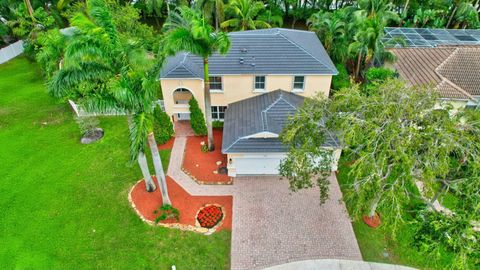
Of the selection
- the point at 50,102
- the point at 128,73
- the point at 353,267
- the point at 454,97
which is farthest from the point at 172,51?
the point at 50,102

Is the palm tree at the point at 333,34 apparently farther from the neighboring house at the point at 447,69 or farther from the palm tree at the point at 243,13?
the palm tree at the point at 243,13

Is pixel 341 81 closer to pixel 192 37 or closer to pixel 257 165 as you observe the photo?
pixel 257 165

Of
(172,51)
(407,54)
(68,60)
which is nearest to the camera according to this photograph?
(68,60)

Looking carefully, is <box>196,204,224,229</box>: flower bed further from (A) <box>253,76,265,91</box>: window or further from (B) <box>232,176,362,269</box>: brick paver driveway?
(A) <box>253,76,265,91</box>: window

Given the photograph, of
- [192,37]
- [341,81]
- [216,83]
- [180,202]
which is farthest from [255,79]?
[180,202]

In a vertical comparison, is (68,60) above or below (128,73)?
above

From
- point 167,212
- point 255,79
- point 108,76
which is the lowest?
point 167,212

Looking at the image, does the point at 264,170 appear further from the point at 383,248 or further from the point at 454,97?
the point at 454,97
